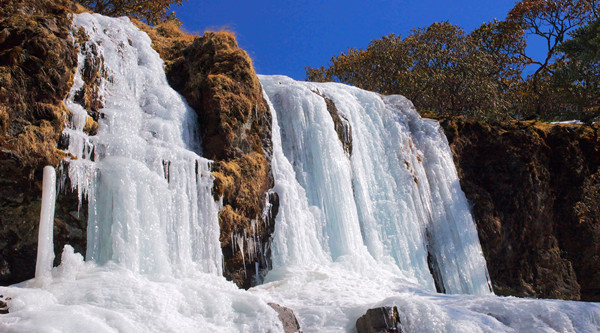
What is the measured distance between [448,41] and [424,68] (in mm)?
1656

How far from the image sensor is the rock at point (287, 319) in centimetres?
679

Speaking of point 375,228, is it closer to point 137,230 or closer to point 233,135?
point 233,135

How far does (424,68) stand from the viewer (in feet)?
73.4

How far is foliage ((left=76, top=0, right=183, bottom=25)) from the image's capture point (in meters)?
17.4

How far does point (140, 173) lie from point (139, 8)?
40.8 feet

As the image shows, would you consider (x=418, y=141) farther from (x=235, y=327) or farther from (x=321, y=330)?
(x=235, y=327)

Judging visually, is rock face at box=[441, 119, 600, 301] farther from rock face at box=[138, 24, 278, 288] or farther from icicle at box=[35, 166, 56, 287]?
icicle at box=[35, 166, 56, 287]

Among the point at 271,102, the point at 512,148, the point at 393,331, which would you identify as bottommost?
the point at 393,331

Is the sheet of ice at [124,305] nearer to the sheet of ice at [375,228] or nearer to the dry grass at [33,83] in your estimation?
the sheet of ice at [375,228]

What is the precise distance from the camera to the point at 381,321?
691cm

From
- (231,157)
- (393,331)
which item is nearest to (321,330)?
(393,331)

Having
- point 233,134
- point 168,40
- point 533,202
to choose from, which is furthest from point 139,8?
point 533,202

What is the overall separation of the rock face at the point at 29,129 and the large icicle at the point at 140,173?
1.29 feet

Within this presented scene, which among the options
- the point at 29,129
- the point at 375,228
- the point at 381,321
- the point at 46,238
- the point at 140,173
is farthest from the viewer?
the point at 375,228
